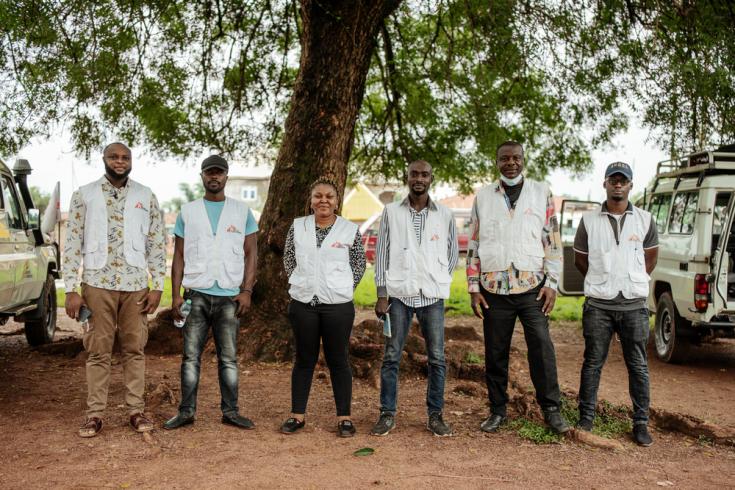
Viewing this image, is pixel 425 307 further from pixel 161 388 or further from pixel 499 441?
pixel 161 388

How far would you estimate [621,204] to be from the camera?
17.5 feet

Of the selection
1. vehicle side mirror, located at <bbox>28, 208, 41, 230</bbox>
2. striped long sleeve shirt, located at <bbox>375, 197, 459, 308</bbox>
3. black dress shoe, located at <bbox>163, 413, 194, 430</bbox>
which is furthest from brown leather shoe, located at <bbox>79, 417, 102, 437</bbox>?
vehicle side mirror, located at <bbox>28, 208, 41, 230</bbox>

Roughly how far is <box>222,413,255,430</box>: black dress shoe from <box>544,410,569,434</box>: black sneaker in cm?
214

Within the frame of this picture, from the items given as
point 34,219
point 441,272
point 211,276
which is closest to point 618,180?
point 441,272

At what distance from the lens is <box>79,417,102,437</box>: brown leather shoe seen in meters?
5.09

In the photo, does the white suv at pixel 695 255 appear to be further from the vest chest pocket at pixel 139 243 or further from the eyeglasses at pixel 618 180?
the vest chest pocket at pixel 139 243

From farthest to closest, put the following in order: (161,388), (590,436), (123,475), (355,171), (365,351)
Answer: (355,171) → (365,351) → (161,388) → (590,436) → (123,475)

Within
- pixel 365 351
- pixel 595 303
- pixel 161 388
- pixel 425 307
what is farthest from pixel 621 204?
pixel 161 388

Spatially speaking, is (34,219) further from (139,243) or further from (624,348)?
(624,348)

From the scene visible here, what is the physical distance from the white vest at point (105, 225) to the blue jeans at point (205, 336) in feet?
1.65

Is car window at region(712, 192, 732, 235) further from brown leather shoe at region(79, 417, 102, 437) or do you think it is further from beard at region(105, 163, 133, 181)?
brown leather shoe at region(79, 417, 102, 437)

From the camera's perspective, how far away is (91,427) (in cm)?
512

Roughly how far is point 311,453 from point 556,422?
1762 millimetres

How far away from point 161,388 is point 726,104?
6.46m
